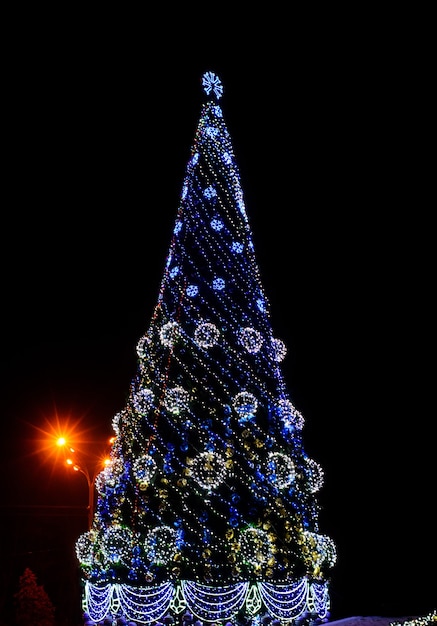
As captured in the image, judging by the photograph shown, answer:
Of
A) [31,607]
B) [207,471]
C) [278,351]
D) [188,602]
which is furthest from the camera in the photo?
[31,607]

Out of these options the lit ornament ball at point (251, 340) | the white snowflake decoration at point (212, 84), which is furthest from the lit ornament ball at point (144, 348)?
the white snowflake decoration at point (212, 84)

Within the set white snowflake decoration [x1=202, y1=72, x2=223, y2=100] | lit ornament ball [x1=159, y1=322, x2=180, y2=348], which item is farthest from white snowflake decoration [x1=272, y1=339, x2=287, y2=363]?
white snowflake decoration [x1=202, y1=72, x2=223, y2=100]

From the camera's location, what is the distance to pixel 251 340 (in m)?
8.56

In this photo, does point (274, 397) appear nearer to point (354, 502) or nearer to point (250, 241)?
point (250, 241)

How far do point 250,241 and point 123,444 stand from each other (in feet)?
12.6

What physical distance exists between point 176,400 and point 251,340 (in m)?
1.44

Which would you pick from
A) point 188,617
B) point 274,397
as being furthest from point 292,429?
point 188,617

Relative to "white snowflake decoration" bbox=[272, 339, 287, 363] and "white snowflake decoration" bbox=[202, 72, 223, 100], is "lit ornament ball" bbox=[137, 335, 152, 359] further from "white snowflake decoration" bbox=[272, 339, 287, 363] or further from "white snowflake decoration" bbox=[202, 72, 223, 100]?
"white snowflake decoration" bbox=[202, 72, 223, 100]

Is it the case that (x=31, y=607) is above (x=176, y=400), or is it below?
below

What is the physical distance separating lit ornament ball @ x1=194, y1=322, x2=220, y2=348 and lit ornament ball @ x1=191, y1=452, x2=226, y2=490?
157 cm

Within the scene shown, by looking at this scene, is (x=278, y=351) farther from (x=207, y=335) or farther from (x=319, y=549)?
(x=319, y=549)

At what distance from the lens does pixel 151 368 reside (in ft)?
28.3

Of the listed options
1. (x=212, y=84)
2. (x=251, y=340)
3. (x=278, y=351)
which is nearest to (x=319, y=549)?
(x=278, y=351)

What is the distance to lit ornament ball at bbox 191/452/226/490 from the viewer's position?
7.60 m
